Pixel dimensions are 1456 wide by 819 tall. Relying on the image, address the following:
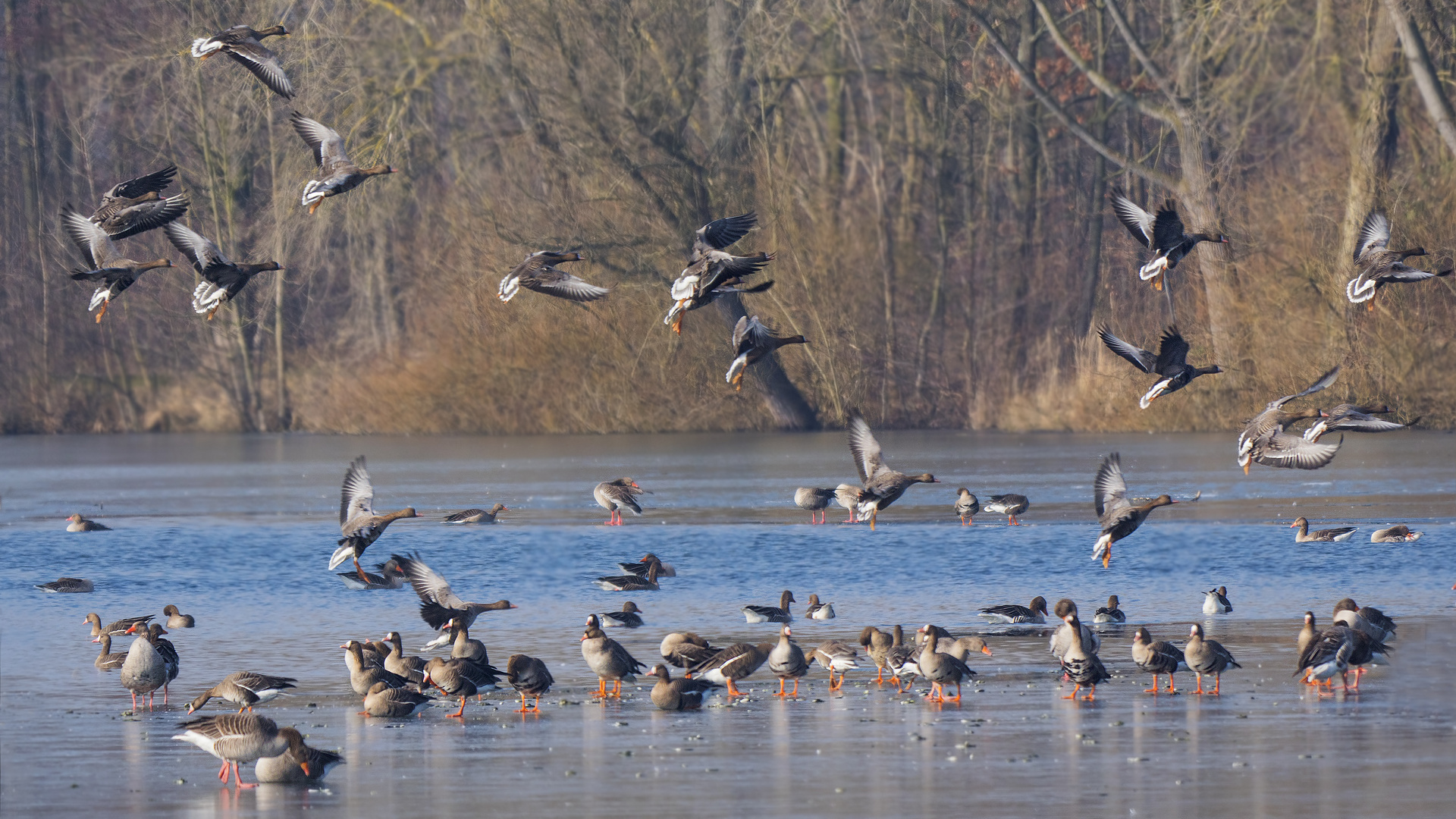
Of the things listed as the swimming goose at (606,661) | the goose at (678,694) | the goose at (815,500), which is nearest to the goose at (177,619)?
the swimming goose at (606,661)

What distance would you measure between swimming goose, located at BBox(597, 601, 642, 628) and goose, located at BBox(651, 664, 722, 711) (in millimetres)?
3595

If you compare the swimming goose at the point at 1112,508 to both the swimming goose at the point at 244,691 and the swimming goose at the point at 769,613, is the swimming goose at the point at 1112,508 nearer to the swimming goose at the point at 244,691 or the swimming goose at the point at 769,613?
the swimming goose at the point at 769,613

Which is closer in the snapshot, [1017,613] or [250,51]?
[250,51]

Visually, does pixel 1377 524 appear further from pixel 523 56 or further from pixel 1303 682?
pixel 523 56

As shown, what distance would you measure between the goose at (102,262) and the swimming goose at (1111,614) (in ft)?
24.8

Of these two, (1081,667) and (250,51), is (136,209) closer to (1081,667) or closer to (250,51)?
(250,51)

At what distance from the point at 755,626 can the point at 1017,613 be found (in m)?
2.15

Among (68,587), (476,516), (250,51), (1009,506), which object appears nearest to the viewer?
(250,51)

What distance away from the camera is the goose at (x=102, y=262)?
14.4m

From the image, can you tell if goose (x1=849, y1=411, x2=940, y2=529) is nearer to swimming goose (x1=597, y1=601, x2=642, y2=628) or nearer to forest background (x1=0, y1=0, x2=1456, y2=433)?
swimming goose (x1=597, y1=601, x2=642, y2=628)

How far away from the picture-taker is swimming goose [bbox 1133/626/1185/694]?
12500 millimetres

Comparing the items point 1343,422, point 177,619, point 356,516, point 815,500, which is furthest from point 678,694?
point 815,500

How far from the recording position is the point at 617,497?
23703 millimetres

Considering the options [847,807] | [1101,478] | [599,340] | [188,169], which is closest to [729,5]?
[599,340]
